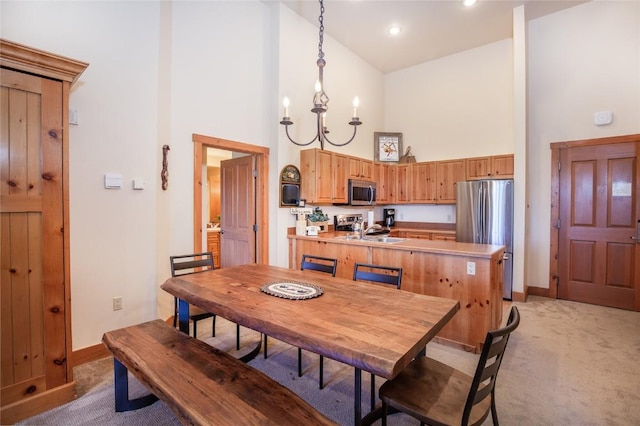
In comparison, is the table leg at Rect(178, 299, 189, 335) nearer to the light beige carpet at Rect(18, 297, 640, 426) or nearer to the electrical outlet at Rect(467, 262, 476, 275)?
the light beige carpet at Rect(18, 297, 640, 426)

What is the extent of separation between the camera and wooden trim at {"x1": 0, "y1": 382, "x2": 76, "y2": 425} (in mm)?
1830

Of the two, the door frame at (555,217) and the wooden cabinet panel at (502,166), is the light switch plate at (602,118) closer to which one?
the door frame at (555,217)

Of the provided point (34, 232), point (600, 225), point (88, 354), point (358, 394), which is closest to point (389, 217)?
point (600, 225)

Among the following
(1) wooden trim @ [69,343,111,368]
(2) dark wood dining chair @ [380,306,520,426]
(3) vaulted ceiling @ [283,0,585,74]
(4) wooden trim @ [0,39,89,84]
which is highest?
(3) vaulted ceiling @ [283,0,585,74]

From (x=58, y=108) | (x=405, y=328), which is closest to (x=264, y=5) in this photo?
(x=58, y=108)

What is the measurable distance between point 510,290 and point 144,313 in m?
4.61

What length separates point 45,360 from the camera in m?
1.95

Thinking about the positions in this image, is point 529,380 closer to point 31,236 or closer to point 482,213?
point 482,213

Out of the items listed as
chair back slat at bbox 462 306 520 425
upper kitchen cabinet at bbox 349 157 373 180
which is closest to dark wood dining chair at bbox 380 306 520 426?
chair back slat at bbox 462 306 520 425

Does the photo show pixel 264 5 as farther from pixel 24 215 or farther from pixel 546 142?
pixel 546 142

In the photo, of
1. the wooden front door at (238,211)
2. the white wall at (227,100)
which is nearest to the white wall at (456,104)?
the white wall at (227,100)

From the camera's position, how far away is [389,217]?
6.19 m

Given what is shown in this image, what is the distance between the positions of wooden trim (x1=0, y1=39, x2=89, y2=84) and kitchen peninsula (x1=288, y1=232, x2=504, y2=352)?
9.45ft

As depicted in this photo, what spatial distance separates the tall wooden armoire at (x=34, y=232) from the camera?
1.80 m
